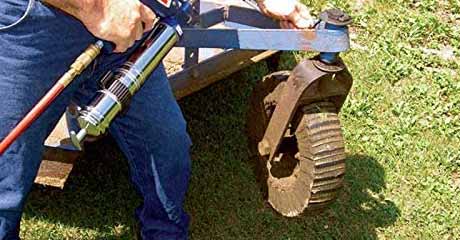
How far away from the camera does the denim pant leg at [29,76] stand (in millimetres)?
2148

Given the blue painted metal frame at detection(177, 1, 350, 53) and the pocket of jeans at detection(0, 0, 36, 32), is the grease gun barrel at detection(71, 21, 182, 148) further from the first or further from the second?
the blue painted metal frame at detection(177, 1, 350, 53)

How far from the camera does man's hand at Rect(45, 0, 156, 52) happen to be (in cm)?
206

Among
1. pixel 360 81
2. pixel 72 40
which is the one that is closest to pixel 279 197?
pixel 72 40

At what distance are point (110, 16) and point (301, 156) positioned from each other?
0.84 meters

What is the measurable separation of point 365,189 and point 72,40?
5.45 feet

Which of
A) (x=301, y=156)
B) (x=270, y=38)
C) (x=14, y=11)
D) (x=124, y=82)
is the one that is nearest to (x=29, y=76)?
(x=14, y=11)

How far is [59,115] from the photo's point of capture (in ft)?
8.00

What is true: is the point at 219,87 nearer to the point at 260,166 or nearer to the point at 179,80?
the point at 179,80

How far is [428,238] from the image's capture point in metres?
3.37

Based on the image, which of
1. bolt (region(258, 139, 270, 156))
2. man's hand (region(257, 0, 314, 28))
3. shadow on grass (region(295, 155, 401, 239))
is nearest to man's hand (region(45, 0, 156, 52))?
man's hand (region(257, 0, 314, 28))

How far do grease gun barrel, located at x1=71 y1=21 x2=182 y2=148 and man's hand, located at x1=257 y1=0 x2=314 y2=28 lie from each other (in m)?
0.51

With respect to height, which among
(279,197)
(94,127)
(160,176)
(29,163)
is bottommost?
(279,197)

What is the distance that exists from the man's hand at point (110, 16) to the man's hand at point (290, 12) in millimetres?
599

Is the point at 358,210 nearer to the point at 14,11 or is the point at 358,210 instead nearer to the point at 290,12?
the point at 290,12
